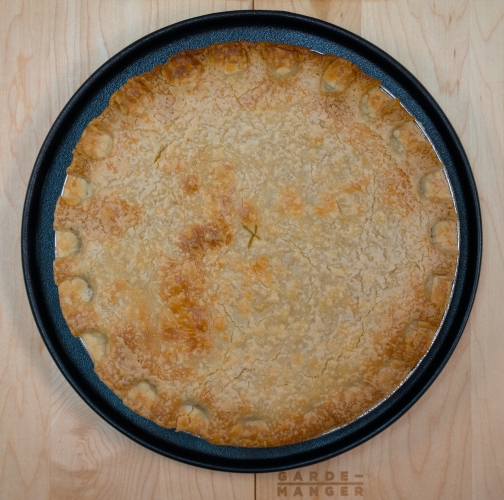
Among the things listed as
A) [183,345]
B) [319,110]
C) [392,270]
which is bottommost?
[183,345]

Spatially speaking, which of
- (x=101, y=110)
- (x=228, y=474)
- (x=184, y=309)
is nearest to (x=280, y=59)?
(x=101, y=110)

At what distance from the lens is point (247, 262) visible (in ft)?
3.56

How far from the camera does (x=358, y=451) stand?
1258 mm

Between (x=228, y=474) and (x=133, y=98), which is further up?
(x=133, y=98)

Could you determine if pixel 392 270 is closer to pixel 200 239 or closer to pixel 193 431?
pixel 200 239

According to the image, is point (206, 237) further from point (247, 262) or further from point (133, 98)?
point (133, 98)

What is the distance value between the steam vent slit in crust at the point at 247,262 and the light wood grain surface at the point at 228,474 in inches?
8.9

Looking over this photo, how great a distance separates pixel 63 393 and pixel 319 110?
864mm

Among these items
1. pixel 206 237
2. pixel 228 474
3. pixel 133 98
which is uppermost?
pixel 133 98

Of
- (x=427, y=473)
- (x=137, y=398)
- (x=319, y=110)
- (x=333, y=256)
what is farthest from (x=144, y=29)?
(x=427, y=473)

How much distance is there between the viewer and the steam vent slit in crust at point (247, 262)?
1.08m

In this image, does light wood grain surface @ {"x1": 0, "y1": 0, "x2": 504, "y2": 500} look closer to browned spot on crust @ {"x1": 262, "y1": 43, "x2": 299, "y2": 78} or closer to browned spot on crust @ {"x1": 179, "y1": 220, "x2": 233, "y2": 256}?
browned spot on crust @ {"x1": 262, "y1": 43, "x2": 299, "y2": 78}

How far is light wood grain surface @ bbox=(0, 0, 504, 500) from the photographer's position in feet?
4.10

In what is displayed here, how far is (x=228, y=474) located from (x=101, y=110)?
34.5 inches
